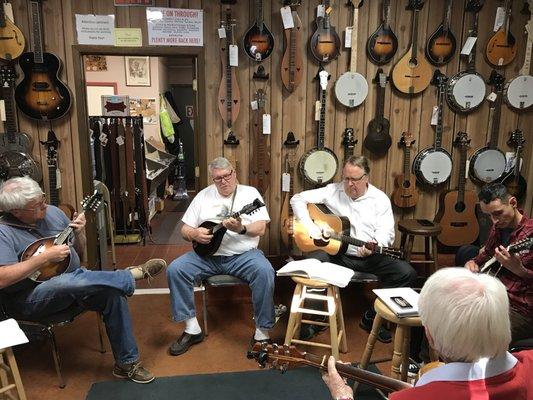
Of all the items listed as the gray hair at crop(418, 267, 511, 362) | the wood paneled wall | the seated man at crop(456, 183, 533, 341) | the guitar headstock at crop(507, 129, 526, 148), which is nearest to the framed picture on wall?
the wood paneled wall

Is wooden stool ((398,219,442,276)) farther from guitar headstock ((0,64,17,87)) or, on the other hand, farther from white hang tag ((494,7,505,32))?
guitar headstock ((0,64,17,87))

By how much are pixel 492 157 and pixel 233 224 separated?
2315 millimetres

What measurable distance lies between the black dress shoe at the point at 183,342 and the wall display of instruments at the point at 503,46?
Result: 306cm

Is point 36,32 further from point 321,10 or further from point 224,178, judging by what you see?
point 321,10

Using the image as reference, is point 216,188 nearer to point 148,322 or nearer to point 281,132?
point 281,132

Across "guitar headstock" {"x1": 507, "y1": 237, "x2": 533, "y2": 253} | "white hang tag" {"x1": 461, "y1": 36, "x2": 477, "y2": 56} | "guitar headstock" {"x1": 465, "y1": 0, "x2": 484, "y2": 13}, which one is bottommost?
"guitar headstock" {"x1": 507, "y1": 237, "x2": 533, "y2": 253}

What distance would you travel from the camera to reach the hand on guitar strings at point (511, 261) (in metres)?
2.05

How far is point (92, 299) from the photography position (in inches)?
90.0

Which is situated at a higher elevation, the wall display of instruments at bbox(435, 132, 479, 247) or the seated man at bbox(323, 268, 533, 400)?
the seated man at bbox(323, 268, 533, 400)

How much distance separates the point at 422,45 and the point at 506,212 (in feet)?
5.74

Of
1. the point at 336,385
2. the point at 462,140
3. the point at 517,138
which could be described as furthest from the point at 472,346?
the point at 517,138

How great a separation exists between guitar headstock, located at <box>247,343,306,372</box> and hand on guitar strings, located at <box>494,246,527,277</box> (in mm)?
1156

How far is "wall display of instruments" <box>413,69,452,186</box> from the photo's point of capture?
11.6ft

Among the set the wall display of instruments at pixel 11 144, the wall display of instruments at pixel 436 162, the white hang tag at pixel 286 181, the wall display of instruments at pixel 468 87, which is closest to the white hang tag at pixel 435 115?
the wall display of instruments at pixel 436 162
